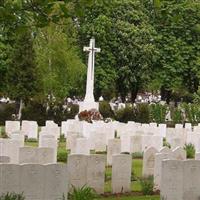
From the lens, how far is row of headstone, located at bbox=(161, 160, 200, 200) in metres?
11.2

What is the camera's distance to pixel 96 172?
1240 cm

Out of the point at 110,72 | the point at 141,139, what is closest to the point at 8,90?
the point at 110,72

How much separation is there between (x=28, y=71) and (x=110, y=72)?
40.0ft

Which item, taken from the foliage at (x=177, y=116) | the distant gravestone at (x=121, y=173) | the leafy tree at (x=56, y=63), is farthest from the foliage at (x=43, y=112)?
the distant gravestone at (x=121, y=173)

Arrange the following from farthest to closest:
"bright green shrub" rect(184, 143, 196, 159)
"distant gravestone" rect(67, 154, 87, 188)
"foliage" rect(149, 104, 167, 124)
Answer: "foliage" rect(149, 104, 167, 124) < "bright green shrub" rect(184, 143, 196, 159) < "distant gravestone" rect(67, 154, 87, 188)

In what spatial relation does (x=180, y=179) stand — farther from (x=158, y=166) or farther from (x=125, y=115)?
(x=125, y=115)

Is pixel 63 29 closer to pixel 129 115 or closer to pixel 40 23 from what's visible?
pixel 129 115

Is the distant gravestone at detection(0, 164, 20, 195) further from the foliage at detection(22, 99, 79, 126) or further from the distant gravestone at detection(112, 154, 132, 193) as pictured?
the foliage at detection(22, 99, 79, 126)

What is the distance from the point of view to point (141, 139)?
1969 cm

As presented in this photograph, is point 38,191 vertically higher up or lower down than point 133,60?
lower down

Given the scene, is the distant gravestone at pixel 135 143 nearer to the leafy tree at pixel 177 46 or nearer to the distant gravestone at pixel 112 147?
the distant gravestone at pixel 112 147

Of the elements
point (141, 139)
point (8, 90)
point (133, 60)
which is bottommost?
point (141, 139)

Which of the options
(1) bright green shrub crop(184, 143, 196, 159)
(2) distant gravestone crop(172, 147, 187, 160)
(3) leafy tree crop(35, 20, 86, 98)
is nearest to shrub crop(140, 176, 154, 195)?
(2) distant gravestone crop(172, 147, 187, 160)

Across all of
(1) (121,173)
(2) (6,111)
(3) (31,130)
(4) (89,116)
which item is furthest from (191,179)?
(2) (6,111)
